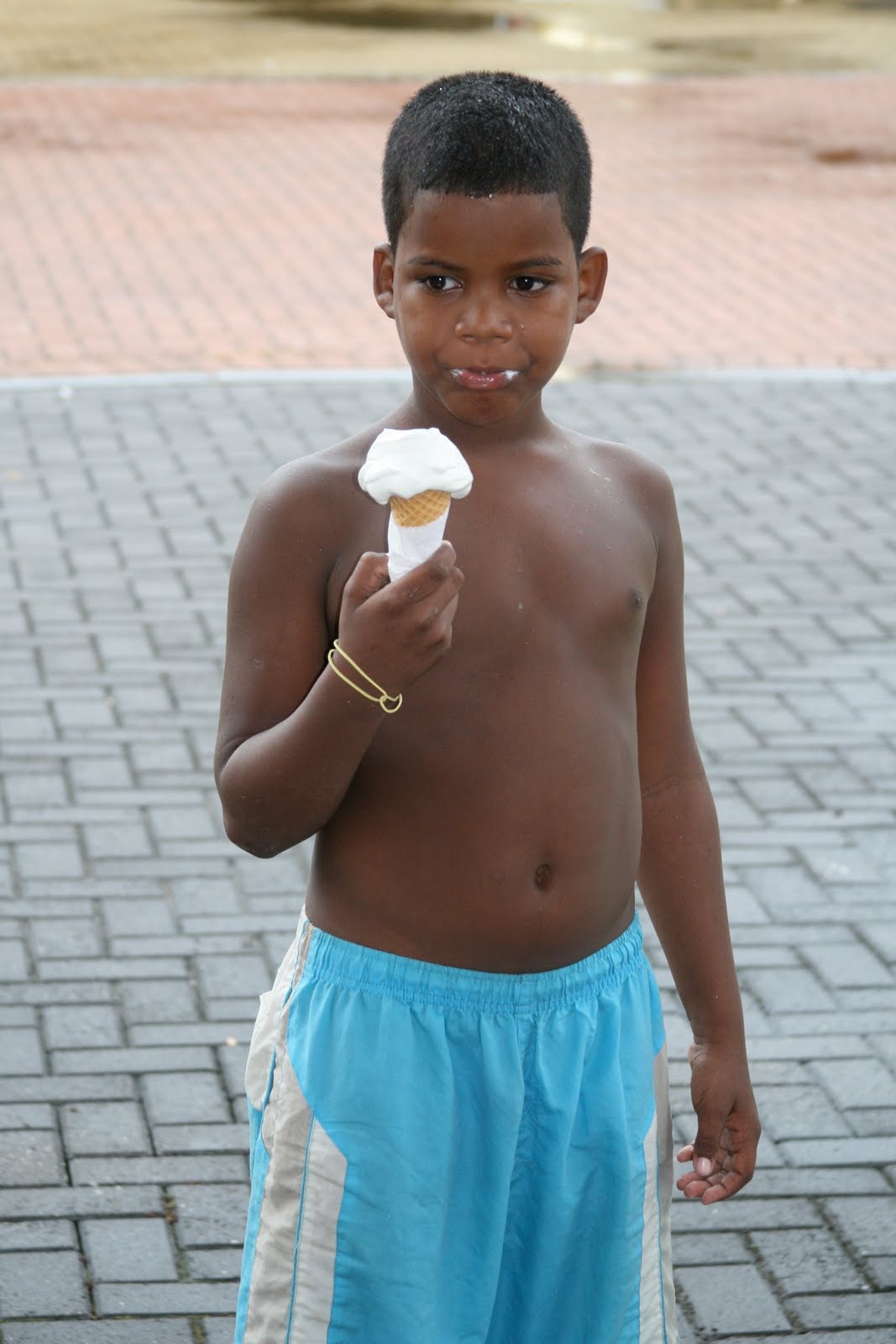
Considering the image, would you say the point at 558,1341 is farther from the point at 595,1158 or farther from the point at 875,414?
the point at 875,414

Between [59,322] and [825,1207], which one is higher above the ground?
[825,1207]

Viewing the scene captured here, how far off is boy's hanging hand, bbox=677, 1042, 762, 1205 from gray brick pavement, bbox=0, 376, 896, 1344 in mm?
1014

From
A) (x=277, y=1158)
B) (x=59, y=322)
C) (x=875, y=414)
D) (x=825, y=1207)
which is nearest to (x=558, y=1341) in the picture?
Answer: (x=277, y=1158)

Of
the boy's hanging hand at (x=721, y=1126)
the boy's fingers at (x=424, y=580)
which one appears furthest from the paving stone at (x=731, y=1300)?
the boy's fingers at (x=424, y=580)

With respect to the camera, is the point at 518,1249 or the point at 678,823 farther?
the point at 678,823

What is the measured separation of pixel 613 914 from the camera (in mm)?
2258

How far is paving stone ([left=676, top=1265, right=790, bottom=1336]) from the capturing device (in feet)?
10.9

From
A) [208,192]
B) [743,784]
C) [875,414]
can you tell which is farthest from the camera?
[208,192]

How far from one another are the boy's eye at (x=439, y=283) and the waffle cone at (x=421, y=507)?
30cm

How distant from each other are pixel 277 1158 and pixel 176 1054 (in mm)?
1955

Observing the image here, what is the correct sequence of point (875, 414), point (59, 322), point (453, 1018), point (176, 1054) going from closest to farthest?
point (453, 1018), point (176, 1054), point (875, 414), point (59, 322)

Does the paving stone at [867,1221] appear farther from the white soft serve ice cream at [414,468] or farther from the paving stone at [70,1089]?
the white soft serve ice cream at [414,468]

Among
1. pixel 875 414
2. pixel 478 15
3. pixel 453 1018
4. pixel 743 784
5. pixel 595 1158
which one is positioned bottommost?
pixel 478 15

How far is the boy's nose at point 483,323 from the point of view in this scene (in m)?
2.02
